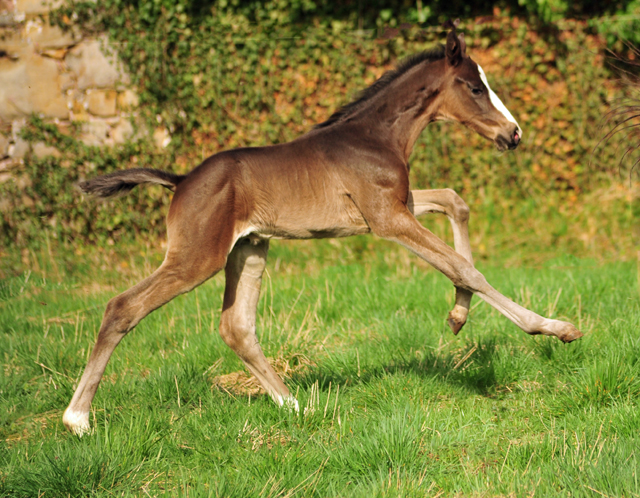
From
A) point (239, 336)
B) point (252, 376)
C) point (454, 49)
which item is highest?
point (454, 49)

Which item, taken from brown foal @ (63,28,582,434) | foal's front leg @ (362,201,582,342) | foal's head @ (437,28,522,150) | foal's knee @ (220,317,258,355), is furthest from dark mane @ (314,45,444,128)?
A: foal's knee @ (220,317,258,355)

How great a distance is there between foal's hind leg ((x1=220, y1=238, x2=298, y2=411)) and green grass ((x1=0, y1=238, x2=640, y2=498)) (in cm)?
22

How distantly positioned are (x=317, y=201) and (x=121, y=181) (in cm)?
114

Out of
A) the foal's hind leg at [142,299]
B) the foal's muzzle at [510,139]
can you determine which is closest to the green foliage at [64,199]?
the foal's hind leg at [142,299]

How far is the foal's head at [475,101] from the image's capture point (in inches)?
151

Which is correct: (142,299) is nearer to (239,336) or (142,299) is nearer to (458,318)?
(239,336)

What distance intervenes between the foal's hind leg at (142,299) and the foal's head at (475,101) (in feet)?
5.51

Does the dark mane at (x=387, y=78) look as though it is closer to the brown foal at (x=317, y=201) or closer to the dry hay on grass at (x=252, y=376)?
the brown foal at (x=317, y=201)

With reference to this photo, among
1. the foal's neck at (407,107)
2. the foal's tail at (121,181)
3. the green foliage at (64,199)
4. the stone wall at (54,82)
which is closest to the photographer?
the foal's tail at (121,181)

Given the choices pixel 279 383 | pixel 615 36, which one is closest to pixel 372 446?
pixel 279 383

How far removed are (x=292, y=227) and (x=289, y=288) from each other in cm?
238

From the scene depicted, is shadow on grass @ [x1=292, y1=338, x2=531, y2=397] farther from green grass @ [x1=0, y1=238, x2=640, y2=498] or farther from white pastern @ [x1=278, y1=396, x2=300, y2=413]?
white pastern @ [x1=278, y1=396, x2=300, y2=413]

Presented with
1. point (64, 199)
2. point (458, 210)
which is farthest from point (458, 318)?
point (64, 199)

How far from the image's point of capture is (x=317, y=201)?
12.4 feet
